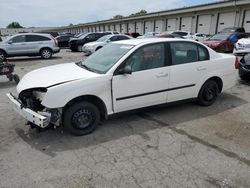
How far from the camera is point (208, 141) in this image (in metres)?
3.58

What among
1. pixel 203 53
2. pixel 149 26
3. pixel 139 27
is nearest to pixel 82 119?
pixel 203 53

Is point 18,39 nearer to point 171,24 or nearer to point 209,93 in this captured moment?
point 209,93

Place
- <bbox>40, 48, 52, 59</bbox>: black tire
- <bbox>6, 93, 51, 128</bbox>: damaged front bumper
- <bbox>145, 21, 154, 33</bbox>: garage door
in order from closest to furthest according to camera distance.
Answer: <bbox>6, 93, 51, 128</bbox>: damaged front bumper, <bbox>40, 48, 52, 59</bbox>: black tire, <bbox>145, 21, 154, 33</bbox>: garage door

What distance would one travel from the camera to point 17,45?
43.1 feet

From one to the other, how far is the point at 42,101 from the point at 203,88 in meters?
3.44

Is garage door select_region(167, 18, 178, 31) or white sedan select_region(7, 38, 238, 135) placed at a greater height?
garage door select_region(167, 18, 178, 31)

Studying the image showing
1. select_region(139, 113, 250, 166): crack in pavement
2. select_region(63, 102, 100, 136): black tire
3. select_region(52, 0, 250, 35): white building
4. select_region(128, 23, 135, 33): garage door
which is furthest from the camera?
select_region(128, 23, 135, 33): garage door

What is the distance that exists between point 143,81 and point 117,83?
53 cm

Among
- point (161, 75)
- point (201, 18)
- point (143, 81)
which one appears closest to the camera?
point (143, 81)

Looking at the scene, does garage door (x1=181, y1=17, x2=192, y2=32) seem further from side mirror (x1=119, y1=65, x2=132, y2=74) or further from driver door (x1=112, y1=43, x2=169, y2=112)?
side mirror (x1=119, y1=65, x2=132, y2=74)

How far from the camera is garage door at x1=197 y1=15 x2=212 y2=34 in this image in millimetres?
25156

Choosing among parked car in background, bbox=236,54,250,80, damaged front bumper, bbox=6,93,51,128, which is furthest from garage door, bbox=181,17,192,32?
damaged front bumper, bbox=6,93,51,128

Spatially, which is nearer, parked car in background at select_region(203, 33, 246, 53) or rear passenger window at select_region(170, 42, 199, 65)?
rear passenger window at select_region(170, 42, 199, 65)

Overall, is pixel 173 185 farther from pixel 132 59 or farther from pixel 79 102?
pixel 132 59
